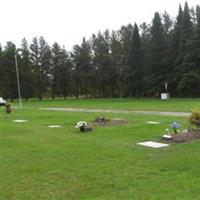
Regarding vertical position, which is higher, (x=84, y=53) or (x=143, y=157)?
(x=84, y=53)

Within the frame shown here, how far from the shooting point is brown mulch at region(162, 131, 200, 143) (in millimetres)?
11359

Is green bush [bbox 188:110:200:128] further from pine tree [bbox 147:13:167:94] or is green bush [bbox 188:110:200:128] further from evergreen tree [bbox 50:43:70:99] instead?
evergreen tree [bbox 50:43:70:99]

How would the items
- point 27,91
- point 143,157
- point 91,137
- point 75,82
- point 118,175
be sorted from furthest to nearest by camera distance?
point 75,82, point 27,91, point 91,137, point 143,157, point 118,175

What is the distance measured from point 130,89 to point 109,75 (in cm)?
749

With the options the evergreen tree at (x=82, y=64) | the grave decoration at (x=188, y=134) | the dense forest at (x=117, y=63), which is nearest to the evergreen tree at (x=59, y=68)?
the dense forest at (x=117, y=63)

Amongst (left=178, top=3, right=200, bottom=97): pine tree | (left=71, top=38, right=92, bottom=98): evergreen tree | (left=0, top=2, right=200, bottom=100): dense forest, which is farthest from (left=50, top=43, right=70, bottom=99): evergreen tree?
(left=178, top=3, right=200, bottom=97): pine tree

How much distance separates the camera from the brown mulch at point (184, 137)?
11.4m

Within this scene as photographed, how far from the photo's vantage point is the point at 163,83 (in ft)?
198

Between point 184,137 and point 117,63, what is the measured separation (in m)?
60.8

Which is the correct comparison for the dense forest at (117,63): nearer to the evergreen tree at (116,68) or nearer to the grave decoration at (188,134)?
the evergreen tree at (116,68)

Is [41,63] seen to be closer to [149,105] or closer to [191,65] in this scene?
[191,65]

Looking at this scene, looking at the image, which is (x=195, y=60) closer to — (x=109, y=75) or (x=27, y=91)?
(x=109, y=75)

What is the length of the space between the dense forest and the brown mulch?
42366mm

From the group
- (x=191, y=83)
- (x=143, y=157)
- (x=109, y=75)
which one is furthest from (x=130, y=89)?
(x=143, y=157)
